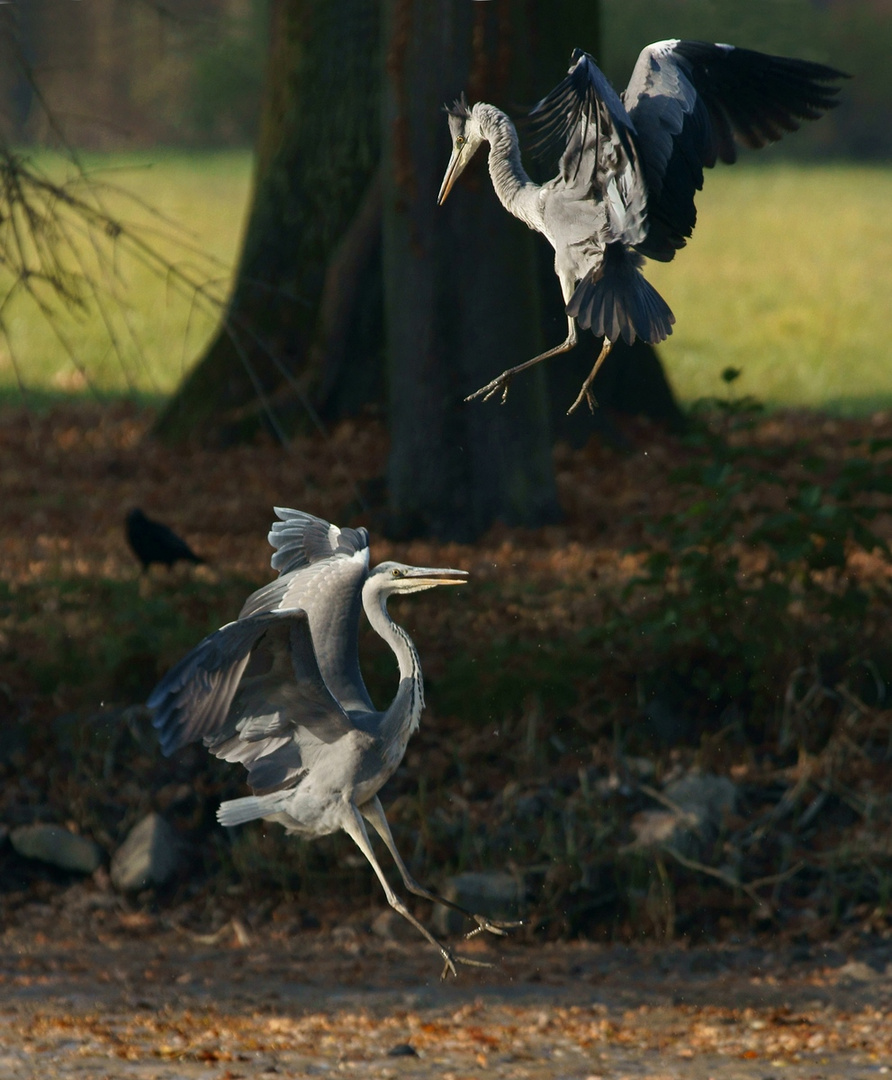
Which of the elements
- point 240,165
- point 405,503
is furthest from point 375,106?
point 240,165

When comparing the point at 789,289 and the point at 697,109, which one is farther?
the point at 789,289

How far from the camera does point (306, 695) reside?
2.95 metres

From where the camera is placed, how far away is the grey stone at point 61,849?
27.5 feet

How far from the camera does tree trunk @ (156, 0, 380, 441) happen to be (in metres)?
13.0

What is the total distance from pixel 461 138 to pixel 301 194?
10867 millimetres

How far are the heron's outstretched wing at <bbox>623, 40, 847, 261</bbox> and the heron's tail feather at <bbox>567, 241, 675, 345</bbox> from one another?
0.05 m

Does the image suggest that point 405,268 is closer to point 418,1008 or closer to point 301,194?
point 301,194

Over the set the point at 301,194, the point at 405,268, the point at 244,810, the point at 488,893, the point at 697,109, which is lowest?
the point at 488,893

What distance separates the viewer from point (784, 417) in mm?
15336

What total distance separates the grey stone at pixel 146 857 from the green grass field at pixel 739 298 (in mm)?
2285

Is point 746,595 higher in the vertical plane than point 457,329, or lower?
lower

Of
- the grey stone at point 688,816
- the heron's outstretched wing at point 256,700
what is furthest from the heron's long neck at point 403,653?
the grey stone at point 688,816

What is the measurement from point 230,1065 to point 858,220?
108 ft

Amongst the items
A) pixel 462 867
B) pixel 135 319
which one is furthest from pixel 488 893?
pixel 135 319
